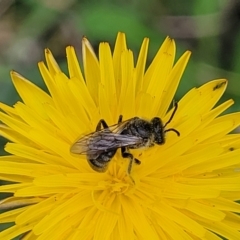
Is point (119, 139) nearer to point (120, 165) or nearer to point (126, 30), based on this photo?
point (120, 165)

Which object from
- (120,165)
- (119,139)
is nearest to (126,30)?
(120,165)

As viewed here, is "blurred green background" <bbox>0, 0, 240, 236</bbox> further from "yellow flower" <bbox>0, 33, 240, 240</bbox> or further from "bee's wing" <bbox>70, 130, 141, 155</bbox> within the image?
"bee's wing" <bbox>70, 130, 141, 155</bbox>

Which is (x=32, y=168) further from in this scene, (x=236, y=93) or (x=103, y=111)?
(x=236, y=93)

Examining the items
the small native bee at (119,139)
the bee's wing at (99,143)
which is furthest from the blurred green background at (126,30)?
the bee's wing at (99,143)

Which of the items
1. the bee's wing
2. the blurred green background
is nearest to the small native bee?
the bee's wing

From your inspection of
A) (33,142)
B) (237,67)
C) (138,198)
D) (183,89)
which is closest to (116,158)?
(138,198)

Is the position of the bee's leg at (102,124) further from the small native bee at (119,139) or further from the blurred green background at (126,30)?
the blurred green background at (126,30)
